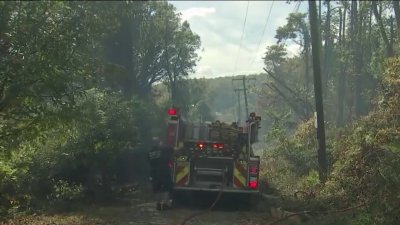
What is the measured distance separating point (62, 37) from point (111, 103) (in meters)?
8.72

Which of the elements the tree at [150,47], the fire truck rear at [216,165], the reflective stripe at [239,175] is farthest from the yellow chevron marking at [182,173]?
the tree at [150,47]

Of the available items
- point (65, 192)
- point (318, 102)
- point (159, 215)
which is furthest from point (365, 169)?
point (65, 192)

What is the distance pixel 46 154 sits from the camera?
46.5 ft

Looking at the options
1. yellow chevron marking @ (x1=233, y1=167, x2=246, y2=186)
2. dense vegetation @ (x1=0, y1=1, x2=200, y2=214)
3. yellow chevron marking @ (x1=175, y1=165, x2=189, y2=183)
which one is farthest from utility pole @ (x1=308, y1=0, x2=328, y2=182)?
dense vegetation @ (x1=0, y1=1, x2=200, y2=214)

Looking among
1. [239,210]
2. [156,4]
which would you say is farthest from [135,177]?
[156,4]

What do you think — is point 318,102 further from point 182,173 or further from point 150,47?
point 150,47

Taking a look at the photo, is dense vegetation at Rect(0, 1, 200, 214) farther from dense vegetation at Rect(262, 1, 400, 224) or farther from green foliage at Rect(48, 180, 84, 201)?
dense vegetation at Rect(262, 1, 400, 224)

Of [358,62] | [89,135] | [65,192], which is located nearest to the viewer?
[65,192]

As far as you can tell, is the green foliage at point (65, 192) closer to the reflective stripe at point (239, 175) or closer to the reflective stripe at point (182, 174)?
the reflective stripe at point (182, 174)

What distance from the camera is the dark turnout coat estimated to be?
13.8 meters

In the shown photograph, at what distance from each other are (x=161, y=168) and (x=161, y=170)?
0.07 m

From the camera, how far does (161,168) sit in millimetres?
14227

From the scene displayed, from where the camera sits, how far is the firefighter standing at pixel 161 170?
1374cm

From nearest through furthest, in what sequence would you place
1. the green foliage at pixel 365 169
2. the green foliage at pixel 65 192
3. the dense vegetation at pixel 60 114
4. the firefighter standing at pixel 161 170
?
the dense vegetation at pixel 60 114 → the green foliage at pixel 365 169 → the green foliage at pixel 65 192 → the firefighter standing at pixel 161 170
